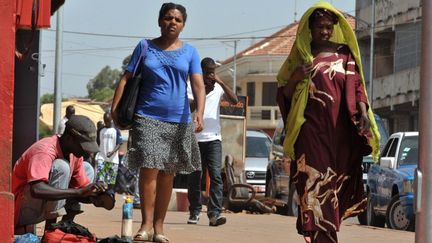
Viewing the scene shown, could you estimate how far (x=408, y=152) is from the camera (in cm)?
1883

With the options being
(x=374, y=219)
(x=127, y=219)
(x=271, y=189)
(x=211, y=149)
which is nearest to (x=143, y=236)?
(x=127, y=219)

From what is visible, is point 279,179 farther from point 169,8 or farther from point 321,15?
point 321,15

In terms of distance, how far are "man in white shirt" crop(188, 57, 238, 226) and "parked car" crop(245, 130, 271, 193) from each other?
14.6m

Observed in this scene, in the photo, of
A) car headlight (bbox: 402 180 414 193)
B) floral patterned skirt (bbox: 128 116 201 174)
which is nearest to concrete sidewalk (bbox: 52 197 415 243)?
floral patterned skirt (bbox: 128 116 201 174)

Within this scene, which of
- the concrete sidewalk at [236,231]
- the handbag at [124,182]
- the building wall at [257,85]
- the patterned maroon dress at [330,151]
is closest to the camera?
the patterned maroon dress at [330,151]

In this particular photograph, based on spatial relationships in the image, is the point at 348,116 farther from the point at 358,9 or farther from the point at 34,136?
the point at 358,9

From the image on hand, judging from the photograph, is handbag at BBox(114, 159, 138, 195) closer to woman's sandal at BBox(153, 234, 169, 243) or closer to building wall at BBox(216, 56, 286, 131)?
woman's sandal at BBox(153, 234, 169, 243)

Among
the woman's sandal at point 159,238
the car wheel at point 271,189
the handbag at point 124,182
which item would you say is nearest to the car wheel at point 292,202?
the car wheel at point 271,189

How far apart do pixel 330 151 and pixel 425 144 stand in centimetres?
122

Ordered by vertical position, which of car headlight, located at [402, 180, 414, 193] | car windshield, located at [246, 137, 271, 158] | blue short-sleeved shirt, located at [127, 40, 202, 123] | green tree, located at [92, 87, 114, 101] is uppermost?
green tree, located at [92, 87, 114, 101]

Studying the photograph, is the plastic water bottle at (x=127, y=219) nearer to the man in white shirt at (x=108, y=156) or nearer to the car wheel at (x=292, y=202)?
the car wheel at (x=292, y=202)

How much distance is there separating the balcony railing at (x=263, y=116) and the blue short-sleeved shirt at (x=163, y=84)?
247ft

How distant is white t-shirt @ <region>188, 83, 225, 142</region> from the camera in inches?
527

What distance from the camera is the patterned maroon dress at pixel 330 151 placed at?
27.5 ft
